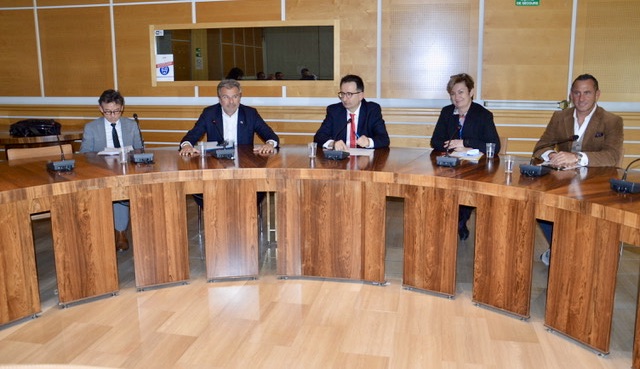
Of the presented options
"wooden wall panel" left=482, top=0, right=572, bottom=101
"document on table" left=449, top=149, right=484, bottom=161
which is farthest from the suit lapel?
"wooden wall panel" left=482, top=0, right=572, bottom=101

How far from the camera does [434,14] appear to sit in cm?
538

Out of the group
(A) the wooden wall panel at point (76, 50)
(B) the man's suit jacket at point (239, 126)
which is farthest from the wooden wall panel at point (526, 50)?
(A) the wooden wall panel at point (76, 50)

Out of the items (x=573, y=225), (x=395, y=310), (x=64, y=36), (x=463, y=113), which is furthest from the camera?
(x=64, y=36)

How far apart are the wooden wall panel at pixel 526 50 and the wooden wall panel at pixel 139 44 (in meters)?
3.04

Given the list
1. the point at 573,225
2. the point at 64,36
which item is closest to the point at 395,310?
the point at 573,225

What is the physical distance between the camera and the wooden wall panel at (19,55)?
6328 mm

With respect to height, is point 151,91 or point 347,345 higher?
point 151,91

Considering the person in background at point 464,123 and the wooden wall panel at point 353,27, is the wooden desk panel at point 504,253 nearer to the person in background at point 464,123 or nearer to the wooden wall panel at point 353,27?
the person in background at point 464,123

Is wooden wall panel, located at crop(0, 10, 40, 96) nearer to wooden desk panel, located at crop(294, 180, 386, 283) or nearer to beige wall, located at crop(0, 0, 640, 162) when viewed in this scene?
beige wall, located at crop(0, 0, 640, 162)

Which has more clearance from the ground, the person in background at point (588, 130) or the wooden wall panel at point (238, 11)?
the wooden wall panel at point (238, 11)

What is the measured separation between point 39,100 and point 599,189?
596 centimetres

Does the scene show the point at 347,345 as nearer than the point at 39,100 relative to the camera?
Yes

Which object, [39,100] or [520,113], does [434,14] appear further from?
[39,100]

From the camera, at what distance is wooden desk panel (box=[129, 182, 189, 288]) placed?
309 centimetres
